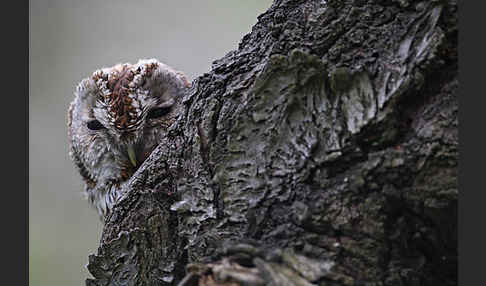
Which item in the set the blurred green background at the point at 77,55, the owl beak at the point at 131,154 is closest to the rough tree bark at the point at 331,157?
the owl beak at the point at 131,154

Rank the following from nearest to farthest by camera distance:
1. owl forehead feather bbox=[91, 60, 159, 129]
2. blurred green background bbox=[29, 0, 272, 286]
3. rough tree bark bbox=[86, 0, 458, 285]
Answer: rough tree bark bbox=[86, 0, 458, 285] < owl forehead feather bbox=[91, 60, 159, 129] < blurred green background bbox=[29, 0, 272, 286]

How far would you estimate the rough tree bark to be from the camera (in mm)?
918

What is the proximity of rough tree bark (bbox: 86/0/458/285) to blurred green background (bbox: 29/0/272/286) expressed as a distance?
288cm

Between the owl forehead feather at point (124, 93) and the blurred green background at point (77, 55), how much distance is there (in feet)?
4.56

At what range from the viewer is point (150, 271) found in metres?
1.33

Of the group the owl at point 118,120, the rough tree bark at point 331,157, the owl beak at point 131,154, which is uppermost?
the owl at point 118,120

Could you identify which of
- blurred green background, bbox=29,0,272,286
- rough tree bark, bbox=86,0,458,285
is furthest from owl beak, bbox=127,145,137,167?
blurred green background, bbox=29,0,272,286

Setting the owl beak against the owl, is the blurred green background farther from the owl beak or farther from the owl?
the owl beak

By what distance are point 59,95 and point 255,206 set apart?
3834 millimetres

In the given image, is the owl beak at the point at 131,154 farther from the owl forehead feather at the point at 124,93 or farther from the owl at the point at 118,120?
the owl forehead feather at the point at 124,93

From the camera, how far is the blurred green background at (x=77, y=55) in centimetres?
413

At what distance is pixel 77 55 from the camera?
14.9ft

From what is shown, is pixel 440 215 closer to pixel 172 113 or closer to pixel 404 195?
pixel 404 195

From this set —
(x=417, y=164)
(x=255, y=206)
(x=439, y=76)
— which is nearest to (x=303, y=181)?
(x=255, y=206)
